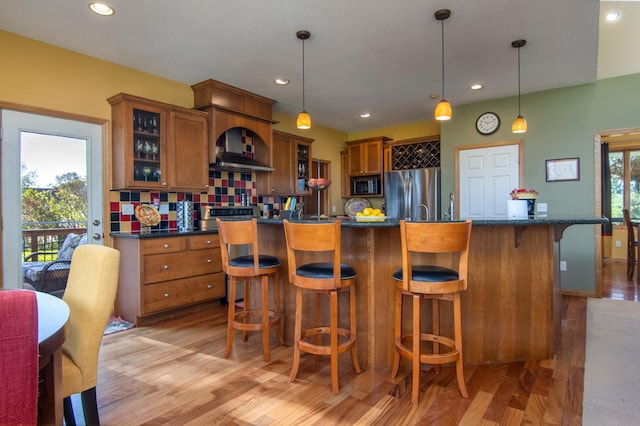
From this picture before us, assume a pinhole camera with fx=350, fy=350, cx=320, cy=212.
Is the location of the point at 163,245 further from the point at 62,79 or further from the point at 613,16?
the point at 613,16

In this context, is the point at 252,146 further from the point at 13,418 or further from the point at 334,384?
the point at 13,418

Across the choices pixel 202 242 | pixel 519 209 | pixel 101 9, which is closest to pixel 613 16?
pixel 519 209

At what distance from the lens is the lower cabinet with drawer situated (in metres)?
3.32

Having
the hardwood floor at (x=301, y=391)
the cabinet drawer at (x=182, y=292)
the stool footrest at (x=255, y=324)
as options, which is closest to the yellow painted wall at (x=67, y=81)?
the cabinet drawer at (x=182, y=292)

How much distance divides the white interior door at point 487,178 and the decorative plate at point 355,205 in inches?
74.8

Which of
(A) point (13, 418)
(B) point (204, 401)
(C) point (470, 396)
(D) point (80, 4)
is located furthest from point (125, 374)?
(D) point (80, 4)

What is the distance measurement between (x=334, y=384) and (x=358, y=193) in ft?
16.2

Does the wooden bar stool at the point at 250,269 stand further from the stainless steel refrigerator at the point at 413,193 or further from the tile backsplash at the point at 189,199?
the stainless steel refrigerator at the point at 413,193

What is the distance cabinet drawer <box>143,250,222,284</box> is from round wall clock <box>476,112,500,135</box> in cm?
400

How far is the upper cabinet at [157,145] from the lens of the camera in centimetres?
347

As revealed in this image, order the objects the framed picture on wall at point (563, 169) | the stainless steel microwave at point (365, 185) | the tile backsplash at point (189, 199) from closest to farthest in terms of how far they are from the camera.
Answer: the tile backsplash at point (189, 199)
the framed picture on wall at point (563, 169)
the stainless steel microwave at point (365, 185)

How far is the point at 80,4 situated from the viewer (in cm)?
257

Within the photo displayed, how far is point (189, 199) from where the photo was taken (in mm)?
4285

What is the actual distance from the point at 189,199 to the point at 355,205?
10.8 feet
